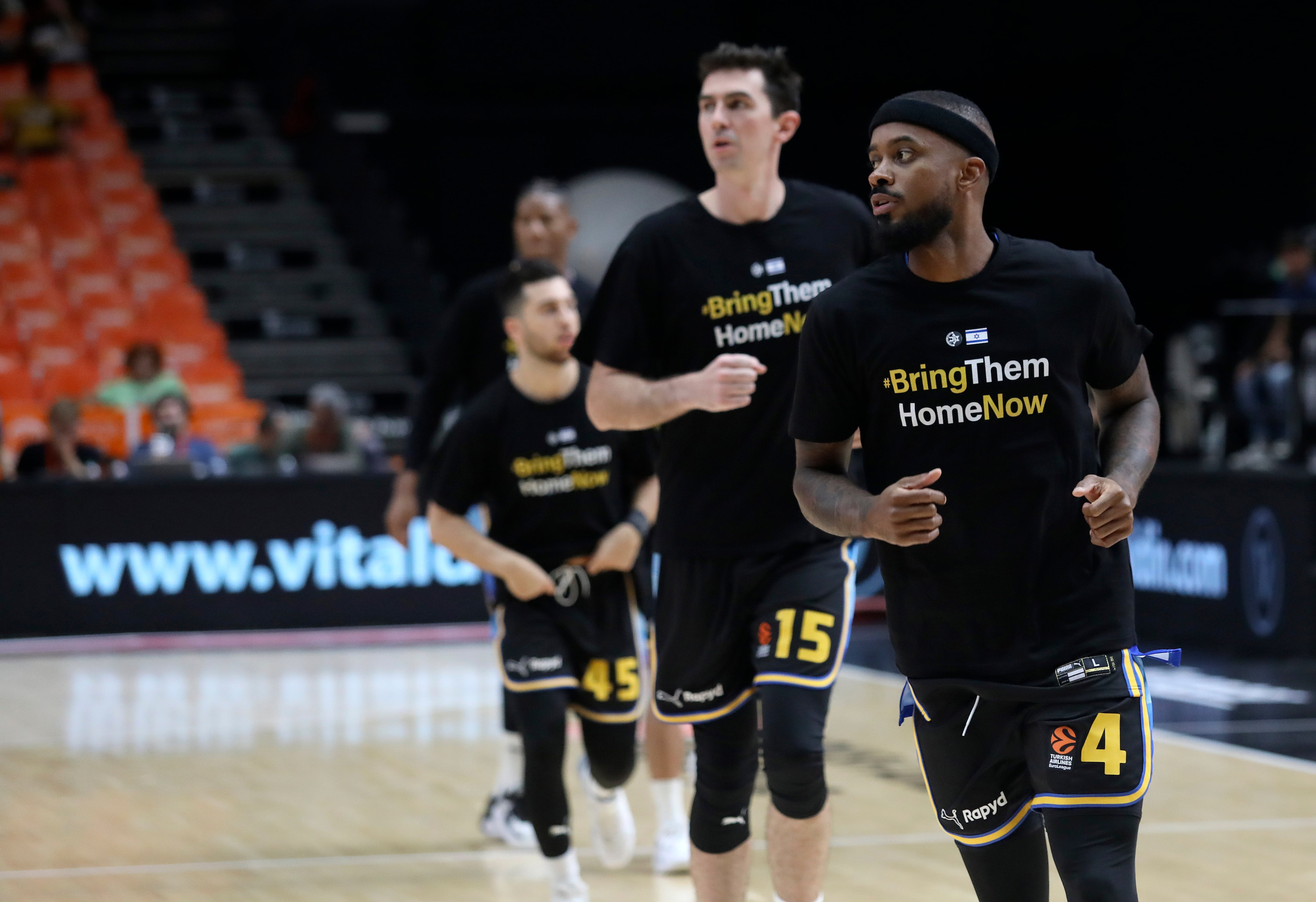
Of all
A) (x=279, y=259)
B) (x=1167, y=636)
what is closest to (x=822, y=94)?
(x=279, y=259)

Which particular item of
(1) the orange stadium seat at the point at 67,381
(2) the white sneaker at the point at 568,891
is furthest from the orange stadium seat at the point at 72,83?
(2) the white sneaker at the point at 568,891

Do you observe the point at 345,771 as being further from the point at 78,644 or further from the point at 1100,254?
the point at 1100,254

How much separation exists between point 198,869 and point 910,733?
359 centimetres

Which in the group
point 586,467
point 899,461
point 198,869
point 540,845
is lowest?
point 198,869

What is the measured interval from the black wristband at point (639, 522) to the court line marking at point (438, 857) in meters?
1.22

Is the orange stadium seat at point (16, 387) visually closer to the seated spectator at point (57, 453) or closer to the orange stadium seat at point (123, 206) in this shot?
the orange stadium seat at point (123, 206)

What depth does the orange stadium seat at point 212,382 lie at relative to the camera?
1631 cm

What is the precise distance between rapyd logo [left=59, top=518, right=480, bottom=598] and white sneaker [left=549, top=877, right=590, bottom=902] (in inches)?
267

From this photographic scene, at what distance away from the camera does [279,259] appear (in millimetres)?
19031

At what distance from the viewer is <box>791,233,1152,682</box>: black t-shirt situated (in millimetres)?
A: 3244

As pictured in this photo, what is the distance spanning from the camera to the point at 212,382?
1661cm

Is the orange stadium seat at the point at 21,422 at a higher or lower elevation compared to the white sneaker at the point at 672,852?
lower

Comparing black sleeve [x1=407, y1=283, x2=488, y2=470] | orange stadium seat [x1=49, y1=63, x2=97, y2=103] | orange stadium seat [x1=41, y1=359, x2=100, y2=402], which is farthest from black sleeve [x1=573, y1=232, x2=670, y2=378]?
orange stadium seat [x1=49, y1=63, x2=97, y2=103]

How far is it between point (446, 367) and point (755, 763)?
2597mm
